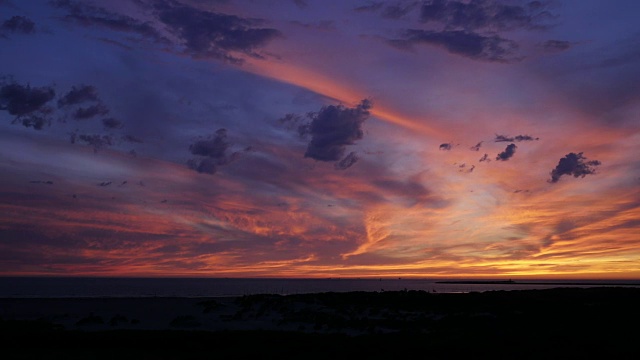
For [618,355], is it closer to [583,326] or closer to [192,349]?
[583,326]

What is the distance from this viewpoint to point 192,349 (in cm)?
2750

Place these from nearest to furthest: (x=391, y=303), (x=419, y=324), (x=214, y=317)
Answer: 1. (x=419, y=324)
2. (x=214, y=317)
3. (x=391, y=303)

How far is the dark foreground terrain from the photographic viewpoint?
25.1m

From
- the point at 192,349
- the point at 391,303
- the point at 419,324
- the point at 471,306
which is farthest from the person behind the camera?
the point at 391,303

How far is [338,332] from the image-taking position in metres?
37.7

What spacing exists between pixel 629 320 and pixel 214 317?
34.2 metres

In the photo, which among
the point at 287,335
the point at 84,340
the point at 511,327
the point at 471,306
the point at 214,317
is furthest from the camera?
the point at 471,306

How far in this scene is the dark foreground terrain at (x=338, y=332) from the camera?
25.1 m

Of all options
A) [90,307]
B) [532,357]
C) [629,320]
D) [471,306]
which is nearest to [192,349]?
[532,357]

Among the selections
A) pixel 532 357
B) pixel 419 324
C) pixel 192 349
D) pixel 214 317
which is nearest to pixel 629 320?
pixel 419 324

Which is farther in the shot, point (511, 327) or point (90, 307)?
point (90, 307)

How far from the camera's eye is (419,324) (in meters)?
40.9

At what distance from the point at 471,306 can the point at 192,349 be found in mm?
33692

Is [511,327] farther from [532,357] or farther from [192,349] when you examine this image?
[192,349]
